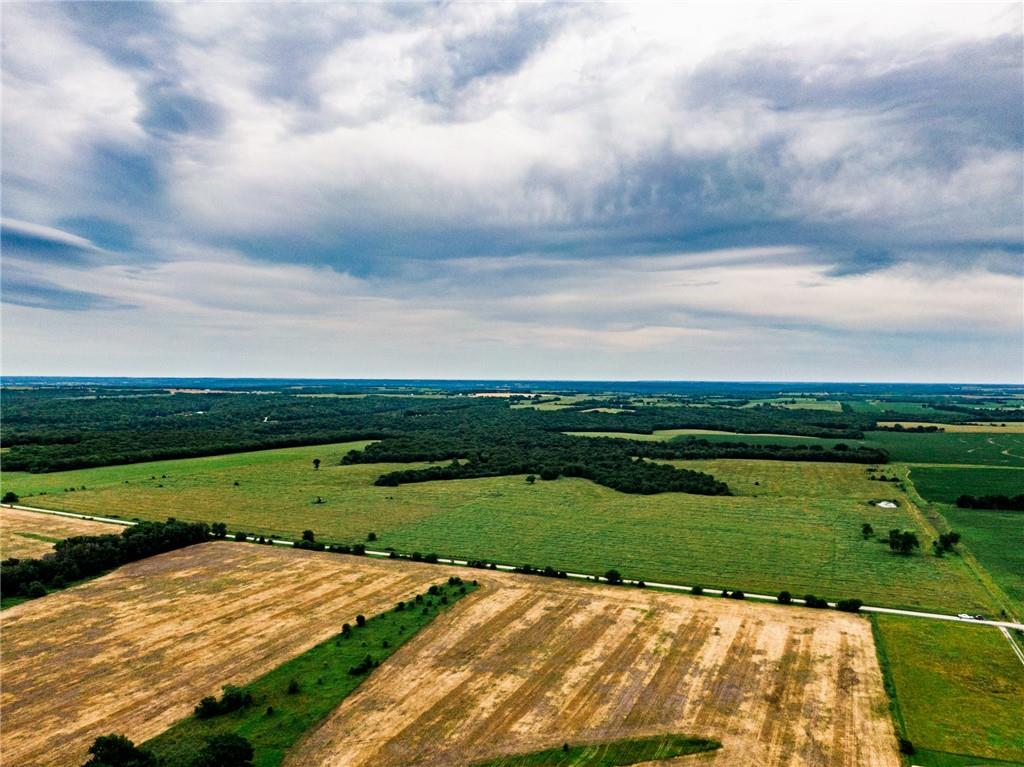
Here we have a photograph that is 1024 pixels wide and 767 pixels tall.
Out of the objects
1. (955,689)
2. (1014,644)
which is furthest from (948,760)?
(1014,644)

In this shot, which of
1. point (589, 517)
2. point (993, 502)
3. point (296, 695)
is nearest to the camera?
point (296, 695)

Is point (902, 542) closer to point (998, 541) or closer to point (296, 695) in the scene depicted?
point (998, 541)

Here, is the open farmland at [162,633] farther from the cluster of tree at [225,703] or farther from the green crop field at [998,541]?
the green crop field at [998,541]

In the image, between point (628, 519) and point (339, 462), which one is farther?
point (339, 462)

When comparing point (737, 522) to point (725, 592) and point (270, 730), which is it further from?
point (270, 730)

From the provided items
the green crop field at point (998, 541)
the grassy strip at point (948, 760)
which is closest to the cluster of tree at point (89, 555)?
the grassy strip at point (948, 760)

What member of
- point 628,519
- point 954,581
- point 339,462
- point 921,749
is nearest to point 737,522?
point 628,519
